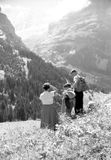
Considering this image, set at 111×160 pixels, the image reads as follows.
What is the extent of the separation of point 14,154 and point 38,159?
3.30ft

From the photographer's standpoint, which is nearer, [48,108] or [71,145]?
[71,145]

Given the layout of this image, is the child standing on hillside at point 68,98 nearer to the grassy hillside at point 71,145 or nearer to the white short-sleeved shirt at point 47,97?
the white short-sleeved shirt at point 47,97

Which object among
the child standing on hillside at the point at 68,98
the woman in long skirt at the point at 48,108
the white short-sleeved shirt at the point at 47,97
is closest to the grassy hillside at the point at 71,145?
the woman in long skirt at the point at 48,108

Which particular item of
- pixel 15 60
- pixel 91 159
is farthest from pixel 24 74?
pixel 91 159

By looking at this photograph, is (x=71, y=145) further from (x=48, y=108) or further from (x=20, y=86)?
(x=20, y=86)

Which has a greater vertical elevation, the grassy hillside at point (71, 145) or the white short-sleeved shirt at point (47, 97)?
the white short-sleeved shirt at point (47, 97)

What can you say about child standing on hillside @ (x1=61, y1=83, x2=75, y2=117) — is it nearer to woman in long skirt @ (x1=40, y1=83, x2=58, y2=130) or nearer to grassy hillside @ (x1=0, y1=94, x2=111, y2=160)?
woman in long skirt @ (x1=40, y1=83, x2=58, y2=130)

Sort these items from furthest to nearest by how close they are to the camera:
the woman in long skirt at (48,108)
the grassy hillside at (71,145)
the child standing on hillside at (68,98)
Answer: the child standing on hillside at (68,98), the woman in long skirt at (48,108), the grassy hillside at (71,145)

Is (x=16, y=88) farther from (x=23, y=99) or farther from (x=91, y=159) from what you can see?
(x=91, y=159)

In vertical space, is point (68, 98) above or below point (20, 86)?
below

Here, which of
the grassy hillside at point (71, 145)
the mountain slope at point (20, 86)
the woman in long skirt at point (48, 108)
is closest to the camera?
the grassy hillside at point (71, 145)

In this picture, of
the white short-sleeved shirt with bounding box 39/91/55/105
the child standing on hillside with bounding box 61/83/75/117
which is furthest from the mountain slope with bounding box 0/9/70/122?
the white short-sleeved shirt with bounding box 39/91/55/105

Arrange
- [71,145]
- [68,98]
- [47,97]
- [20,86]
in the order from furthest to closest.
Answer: [20,86], [68,98], [47,97], [71,145]

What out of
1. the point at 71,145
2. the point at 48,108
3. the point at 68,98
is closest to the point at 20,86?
the point at 68,98
